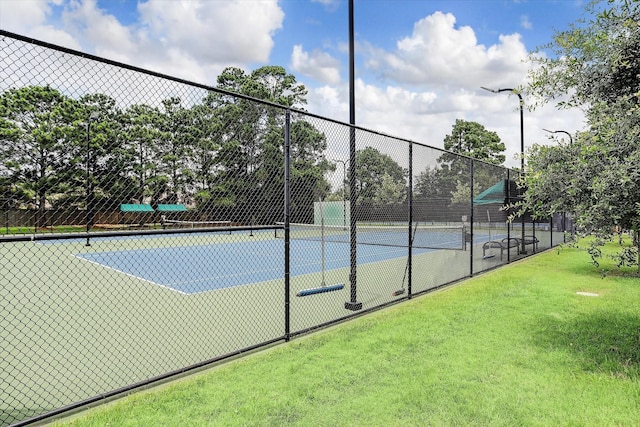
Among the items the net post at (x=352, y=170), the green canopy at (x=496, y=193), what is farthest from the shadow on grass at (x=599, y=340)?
the green canopy at (x=496, y=193)

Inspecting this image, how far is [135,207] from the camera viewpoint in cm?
383

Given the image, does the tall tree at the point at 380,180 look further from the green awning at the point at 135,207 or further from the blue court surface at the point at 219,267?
the green awning at the point at 135,207

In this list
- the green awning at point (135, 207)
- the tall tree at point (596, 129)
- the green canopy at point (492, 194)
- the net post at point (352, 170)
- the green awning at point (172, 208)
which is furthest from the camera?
the green canopy at point (492, 194)

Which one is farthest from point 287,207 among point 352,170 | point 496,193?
point 496,193

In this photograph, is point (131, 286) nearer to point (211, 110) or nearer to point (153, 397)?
point (211, 110)

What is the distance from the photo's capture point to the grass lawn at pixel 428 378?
2.67 metres

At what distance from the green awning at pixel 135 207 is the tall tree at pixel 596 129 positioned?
12.9ft

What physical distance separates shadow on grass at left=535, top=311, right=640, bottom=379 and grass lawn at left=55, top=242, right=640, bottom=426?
1 cm

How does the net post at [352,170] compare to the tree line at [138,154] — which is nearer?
the tree line at [138,154]

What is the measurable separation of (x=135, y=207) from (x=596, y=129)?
459cm

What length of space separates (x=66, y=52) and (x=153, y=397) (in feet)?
8.62

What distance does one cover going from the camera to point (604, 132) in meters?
3.44

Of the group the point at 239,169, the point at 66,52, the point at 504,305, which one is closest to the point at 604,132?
the point at 504,305

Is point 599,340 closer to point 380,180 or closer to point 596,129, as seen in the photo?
point 596,129
